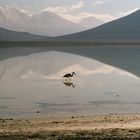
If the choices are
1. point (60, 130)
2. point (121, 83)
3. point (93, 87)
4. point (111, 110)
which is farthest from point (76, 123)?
point (121, 83)

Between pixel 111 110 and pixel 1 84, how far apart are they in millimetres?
11634

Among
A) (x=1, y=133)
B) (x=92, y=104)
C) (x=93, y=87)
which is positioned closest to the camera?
(x=1, y=133)

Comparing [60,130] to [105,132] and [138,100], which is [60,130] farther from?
[138,100]

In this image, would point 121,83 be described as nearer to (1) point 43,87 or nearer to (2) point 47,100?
(1) point 43,87

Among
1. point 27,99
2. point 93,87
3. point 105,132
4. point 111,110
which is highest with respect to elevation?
point 93,87

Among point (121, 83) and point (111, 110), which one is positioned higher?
point (121, 83)

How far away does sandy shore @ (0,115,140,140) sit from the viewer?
11.9 metres

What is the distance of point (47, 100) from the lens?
21234mm

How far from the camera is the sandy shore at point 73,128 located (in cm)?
1193

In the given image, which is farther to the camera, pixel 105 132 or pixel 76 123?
pixel 76 123

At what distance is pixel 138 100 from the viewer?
21.3 metres

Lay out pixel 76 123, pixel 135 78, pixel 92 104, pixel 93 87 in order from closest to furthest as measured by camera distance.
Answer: pixel 76 123 < pixel 92 104 < pixel 93 87 < pixel 135 78

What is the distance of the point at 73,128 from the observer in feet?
44.6

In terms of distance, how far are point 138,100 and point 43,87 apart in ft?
22.8
